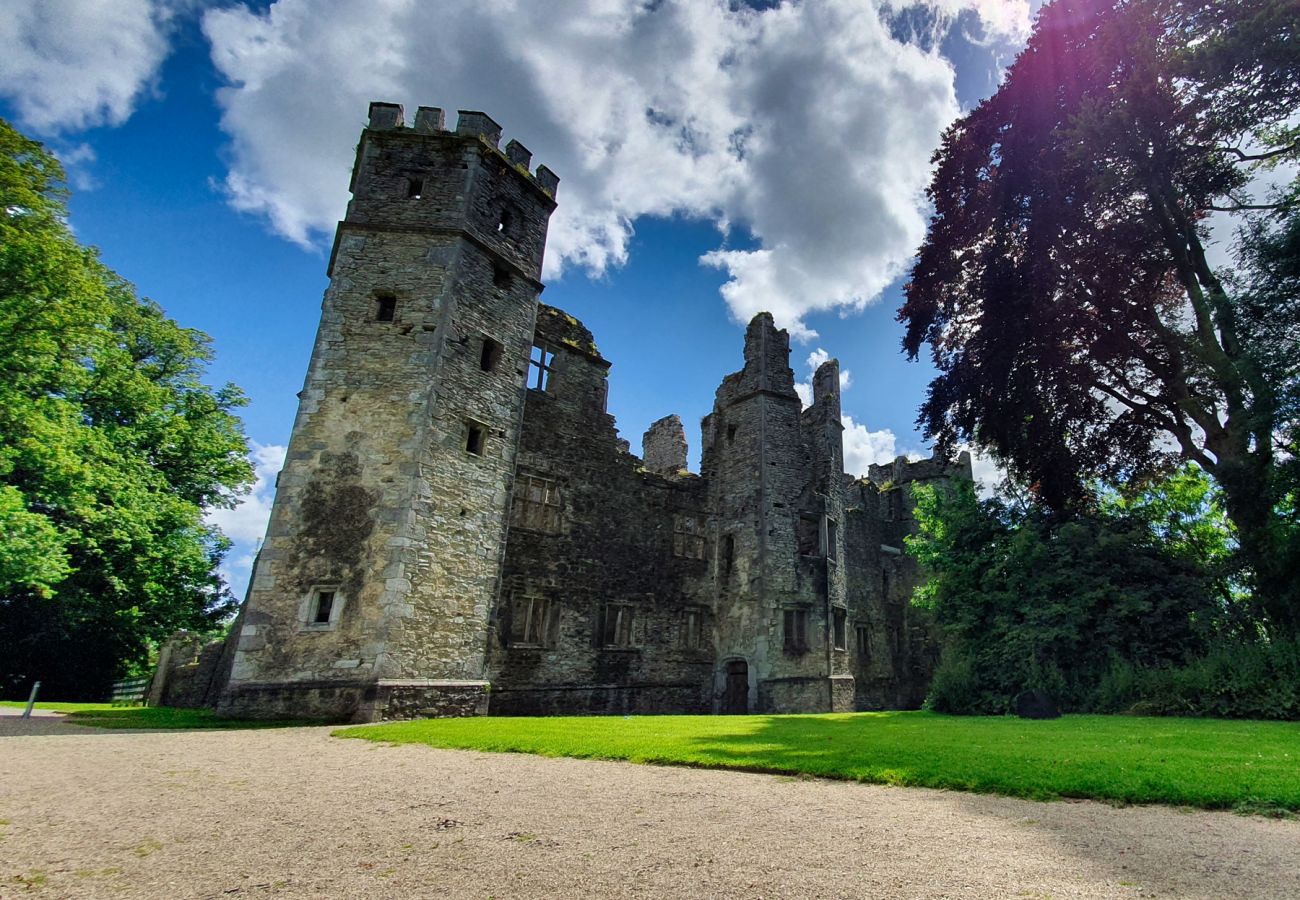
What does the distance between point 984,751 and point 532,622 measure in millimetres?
12459

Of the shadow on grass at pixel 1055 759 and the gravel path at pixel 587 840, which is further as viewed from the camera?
the shadow on grass at pixel 1055 759

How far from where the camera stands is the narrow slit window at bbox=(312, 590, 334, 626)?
13070mm

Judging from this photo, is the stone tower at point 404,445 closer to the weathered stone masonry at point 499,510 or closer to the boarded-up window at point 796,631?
the weathered stone masonry at point 499,510

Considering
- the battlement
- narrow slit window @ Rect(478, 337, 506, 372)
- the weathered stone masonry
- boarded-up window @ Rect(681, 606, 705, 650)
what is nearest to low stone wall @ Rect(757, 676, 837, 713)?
the weathered stone masonry

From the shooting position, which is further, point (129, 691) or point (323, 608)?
point (129, 691)

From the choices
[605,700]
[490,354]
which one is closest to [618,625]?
[605,700]

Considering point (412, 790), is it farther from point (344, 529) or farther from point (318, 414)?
point (318, 414)

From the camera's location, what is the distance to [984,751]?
7340 millimetres

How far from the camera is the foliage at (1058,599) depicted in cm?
1566

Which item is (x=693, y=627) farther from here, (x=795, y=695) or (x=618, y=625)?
(x=795, y=695)

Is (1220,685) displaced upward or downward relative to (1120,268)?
downward

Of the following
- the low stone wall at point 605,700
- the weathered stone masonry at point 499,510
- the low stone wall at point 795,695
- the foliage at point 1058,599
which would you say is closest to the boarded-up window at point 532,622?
the weathered stone masonry at point 499,510

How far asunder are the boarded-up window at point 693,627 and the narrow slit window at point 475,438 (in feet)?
29.8

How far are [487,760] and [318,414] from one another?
10058mm
